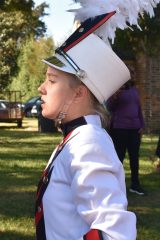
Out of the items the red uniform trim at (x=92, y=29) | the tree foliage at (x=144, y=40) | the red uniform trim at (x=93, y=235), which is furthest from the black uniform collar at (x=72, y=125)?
the tree foliage at (x=144, y=40)

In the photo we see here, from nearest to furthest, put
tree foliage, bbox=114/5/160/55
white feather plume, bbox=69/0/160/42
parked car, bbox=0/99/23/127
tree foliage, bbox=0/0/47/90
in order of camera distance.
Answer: white feather plume, bbox=69/0/160/42
tree foliage, bbox=114/5/160/55
parked car, bbox=0/99/23/127
tree foliage, bbox=0/0/47/90

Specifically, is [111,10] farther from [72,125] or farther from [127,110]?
[127,110]

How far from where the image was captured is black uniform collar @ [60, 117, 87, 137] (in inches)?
92.0

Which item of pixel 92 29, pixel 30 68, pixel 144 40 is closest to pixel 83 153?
pixel 92 29

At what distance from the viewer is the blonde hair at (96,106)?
7.67ft

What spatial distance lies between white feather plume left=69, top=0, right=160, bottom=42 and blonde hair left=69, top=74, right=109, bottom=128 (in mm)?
233

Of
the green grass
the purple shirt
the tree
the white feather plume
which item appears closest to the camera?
the white feather plume

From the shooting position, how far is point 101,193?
83.4 inches

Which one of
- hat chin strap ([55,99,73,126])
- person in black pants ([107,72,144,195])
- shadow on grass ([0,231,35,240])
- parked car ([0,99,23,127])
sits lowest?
parked car ([0,99,23,127])

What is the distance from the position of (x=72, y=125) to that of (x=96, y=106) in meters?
0.12

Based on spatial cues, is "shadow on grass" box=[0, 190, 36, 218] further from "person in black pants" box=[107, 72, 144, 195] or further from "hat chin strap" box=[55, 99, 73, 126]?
"hat chin strap" box=[55, 99, 73, 126]

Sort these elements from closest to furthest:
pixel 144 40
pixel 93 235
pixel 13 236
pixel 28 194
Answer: pixel 93 235
pixel 13 236
pixel 28 194
pixel 144 40

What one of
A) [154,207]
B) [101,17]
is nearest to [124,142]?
[154,207]

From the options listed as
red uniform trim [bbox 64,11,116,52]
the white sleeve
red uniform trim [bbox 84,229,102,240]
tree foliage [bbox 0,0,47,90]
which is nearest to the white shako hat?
red uniform trim [bbox 64,11,116,52]
